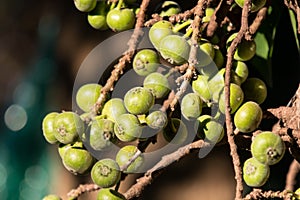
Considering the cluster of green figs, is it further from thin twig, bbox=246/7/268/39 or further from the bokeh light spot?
the bokeh light spot

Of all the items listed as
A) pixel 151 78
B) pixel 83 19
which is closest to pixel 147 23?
pixel 151 78

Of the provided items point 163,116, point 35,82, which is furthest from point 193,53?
point 35,82

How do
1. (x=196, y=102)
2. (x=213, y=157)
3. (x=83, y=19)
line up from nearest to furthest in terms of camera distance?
(x=196, y=102), (x=213, y=157), (x=83, y=19)

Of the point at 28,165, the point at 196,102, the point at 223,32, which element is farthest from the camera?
the point at 28,165

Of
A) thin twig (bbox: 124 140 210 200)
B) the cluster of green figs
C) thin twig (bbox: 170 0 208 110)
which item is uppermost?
thin twig (bbox: 170 0 208 110)

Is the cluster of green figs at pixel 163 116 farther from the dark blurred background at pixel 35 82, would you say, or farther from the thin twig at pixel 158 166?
the dark blurred background at pixel 35 82

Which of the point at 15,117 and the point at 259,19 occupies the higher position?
the point at 259,19

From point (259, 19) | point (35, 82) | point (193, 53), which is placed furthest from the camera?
point (35, 82)

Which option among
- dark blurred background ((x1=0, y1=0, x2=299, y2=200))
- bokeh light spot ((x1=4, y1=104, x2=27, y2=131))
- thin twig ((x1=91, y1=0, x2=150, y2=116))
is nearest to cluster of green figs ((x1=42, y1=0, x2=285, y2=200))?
thin twig ((x1=91, y1=0, x2=150, y2=116))

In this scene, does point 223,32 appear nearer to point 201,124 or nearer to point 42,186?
point 201,124

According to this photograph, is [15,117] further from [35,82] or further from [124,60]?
[124,60]

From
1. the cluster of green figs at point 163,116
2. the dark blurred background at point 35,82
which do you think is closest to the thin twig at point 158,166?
the cluster of green figs at point 163,116
